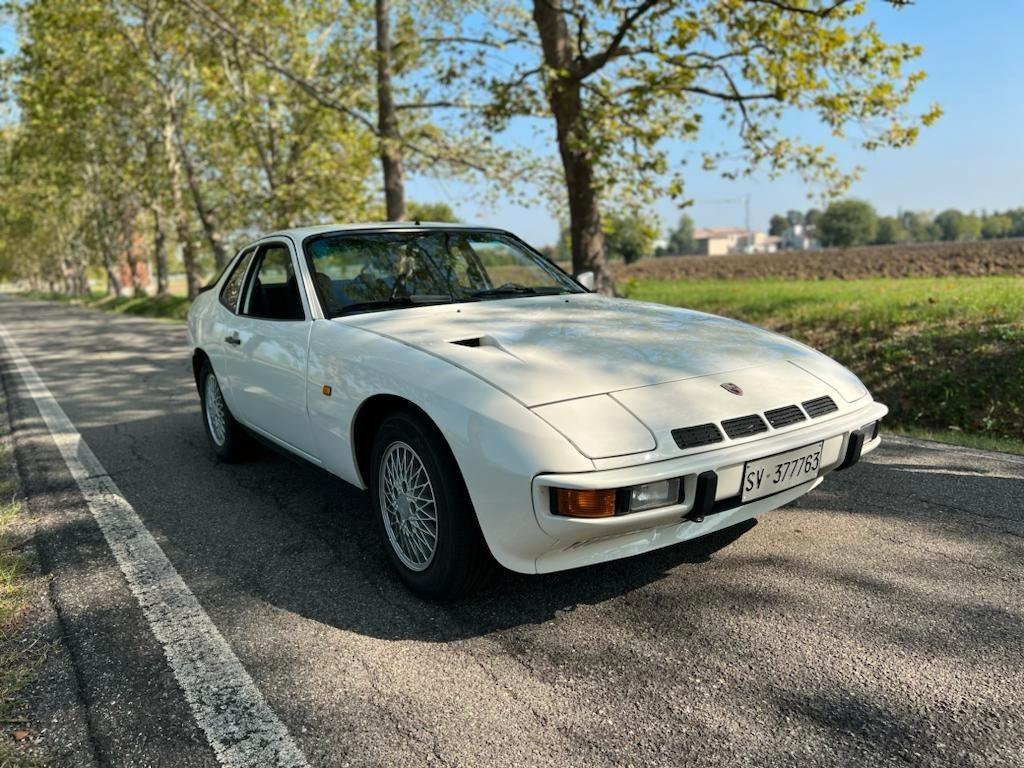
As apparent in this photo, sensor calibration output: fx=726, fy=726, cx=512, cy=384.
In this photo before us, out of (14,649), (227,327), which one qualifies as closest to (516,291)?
(227,327)

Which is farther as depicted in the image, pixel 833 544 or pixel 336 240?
pixel 336 240

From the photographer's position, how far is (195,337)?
5.12 metres

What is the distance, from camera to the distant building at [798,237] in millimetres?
108281

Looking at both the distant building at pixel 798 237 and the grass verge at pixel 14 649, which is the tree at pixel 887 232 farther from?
the grass verge at pixel 14 649

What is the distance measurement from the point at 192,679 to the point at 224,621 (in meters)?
0.38

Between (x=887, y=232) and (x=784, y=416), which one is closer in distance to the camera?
(x=784, y=416)

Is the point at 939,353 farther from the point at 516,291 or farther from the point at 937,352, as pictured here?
the point at 516,291

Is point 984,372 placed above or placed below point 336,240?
below

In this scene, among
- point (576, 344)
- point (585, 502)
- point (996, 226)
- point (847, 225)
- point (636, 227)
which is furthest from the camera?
point (996, 226)

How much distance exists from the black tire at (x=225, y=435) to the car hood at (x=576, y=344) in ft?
5.42

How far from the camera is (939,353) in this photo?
272 inches

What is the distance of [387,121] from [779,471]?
12.1 m

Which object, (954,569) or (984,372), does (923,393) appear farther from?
(954,569)

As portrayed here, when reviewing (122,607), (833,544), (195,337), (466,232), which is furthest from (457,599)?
(195,337)
